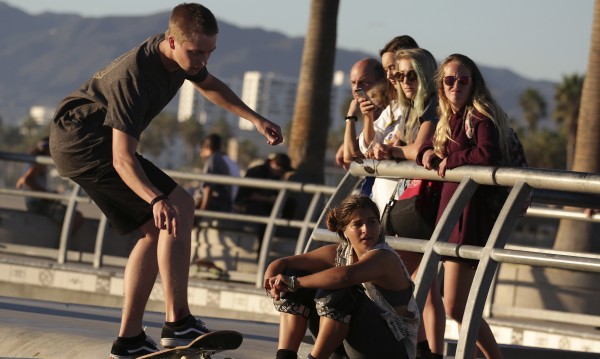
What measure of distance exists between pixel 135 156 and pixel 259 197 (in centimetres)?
811

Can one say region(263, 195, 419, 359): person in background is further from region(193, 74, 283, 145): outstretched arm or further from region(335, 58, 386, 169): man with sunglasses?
region(335, 58, 386, 169): man with sunglasses

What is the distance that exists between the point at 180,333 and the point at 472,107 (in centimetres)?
164

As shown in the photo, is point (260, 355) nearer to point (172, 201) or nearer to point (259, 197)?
point (172, 201)

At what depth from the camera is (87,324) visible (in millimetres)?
6723

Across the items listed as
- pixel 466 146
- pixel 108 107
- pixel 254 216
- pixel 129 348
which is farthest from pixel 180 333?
pixel 254 216

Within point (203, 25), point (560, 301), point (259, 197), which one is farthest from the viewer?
point (259, 197)

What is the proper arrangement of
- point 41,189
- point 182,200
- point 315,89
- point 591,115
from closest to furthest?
point 182,200, point 591,115, point 41,189, point 315,89

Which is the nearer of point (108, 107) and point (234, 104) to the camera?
point (108, 107)

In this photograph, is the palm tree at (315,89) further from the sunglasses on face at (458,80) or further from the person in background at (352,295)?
the person in background at (352,295)

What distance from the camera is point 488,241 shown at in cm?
505

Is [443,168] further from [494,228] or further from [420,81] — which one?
[420,81]

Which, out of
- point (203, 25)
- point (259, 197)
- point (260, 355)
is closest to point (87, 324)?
point (260, 355)

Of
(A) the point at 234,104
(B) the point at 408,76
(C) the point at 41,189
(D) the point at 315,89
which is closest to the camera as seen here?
(A) the point at 234,104

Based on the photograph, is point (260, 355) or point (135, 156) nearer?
point (135, 156)
